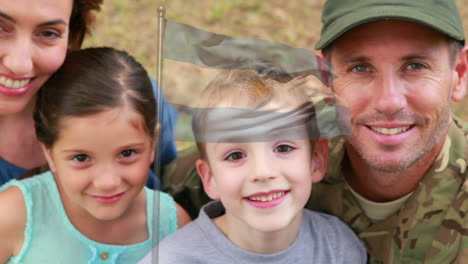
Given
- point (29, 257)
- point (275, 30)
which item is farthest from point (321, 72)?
point (275, 30)

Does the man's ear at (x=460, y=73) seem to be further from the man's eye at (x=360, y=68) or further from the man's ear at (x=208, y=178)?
the man's ear at (x=208, y=178)

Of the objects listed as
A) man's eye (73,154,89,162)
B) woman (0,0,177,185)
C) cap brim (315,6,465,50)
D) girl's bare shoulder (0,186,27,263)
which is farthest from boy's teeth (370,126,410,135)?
girl's bare shoulder (0,186,27,263)

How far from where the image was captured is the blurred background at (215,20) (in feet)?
20.4

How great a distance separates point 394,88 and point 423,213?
0.48m

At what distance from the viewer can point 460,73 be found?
104 inches

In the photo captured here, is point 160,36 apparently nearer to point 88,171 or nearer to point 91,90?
point 91,90

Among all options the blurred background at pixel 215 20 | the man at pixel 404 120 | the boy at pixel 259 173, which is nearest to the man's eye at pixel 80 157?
the boy at pixel 259 173

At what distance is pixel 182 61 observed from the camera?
196 cm

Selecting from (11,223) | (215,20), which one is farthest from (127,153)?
(215,20)

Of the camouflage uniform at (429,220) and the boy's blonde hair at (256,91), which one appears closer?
the boy's blonde hair at (256,91)

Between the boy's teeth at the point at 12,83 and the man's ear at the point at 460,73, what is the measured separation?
1576 millimetres

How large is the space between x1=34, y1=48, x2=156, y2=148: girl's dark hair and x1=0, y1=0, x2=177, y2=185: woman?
2.4 inches

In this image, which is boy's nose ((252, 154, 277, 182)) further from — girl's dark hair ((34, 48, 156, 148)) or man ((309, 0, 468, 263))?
girl's dark hair ((34, 48, 156, 148))

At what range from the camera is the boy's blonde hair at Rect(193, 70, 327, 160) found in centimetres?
195
